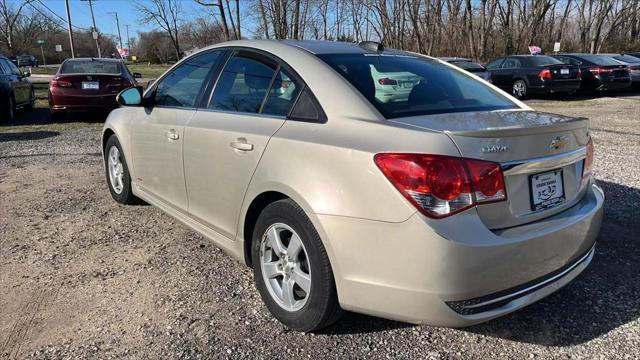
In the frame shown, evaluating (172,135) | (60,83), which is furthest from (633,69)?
(172,135)

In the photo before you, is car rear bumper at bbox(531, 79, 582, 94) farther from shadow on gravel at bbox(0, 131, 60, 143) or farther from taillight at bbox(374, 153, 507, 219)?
taillight at bbox(374, 153, 507, 219)

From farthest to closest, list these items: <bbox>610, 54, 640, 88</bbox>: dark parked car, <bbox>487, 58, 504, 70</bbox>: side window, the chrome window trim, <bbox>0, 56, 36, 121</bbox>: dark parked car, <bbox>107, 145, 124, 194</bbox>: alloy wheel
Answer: <bbox>610, 54, 640, 88</bbox>: dark parked car → <bbox>487, 58, 504, 70</bbox>: side window → <bbox>0, 56, 36, 121</bbox>: dark parked car → <bbox>107, 145, 124, 194</bbox>: alloy wheel → the chrome window trim

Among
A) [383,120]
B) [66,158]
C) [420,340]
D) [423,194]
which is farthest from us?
[66,158]

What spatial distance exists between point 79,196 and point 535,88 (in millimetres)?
15348

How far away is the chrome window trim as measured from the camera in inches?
87.6

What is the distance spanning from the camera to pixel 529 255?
228 cm

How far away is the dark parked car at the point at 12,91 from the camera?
35.1 ft

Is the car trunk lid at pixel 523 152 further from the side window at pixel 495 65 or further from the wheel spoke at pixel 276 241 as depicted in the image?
the side window at pixel 495 65

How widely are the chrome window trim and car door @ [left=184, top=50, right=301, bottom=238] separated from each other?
1224 millimetres

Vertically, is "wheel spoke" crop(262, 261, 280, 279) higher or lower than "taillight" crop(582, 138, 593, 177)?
lower

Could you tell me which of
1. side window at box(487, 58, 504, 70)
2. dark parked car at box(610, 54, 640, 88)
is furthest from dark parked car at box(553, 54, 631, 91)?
side window at box(487, 58, 504, 70)

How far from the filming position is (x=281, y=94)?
9.62 ft

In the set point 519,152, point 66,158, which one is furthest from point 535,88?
point 519,152

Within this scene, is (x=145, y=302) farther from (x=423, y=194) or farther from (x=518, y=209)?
(x=518, y=209)
